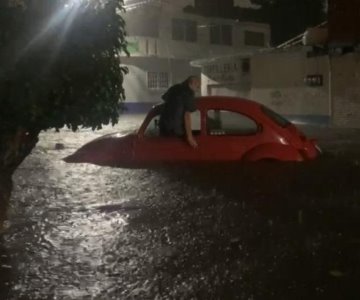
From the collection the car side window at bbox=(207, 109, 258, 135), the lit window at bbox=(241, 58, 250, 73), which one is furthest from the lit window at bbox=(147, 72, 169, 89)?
the car side window at bbox=(207, 109, 258, 135)

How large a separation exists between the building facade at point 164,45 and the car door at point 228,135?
3591 cm

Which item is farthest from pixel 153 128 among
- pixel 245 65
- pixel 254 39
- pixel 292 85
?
pixel 254 39

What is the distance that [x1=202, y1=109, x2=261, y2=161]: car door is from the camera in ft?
31.6

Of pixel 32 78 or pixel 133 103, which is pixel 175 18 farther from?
pixel 32 78

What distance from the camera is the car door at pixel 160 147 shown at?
32.0ft

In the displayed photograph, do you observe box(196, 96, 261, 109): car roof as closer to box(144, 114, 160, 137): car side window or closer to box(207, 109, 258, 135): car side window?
box(207, 109, 258, 135): car side window

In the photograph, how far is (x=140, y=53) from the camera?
47.7 metres

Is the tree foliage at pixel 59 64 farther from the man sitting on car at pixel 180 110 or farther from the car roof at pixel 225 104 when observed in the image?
the car roof at pixel 225 104

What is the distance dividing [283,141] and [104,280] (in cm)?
529

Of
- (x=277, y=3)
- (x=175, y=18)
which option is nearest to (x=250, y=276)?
(x=175, y=18)

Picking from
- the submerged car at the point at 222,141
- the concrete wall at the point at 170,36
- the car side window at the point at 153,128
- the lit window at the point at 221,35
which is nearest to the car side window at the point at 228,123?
the submerged car at the point at 222,141

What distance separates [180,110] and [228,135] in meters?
0.80

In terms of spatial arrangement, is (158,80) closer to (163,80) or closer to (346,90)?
(163,80)

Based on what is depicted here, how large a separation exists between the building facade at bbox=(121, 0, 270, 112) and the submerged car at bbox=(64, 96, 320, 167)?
117 feet
